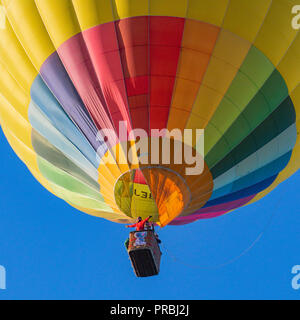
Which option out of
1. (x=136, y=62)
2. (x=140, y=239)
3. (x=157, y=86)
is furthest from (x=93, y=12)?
(x=140, y=239)

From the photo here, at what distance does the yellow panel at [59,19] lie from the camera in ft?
24.7

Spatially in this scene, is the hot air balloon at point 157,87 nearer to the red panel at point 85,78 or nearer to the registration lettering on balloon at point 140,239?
the red panel at point 85,78

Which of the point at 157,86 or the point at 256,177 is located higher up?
the point at 157,86

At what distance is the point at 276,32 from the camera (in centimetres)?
750

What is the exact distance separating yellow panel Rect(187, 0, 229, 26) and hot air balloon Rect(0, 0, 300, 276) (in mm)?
13

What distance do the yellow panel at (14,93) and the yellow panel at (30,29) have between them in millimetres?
626

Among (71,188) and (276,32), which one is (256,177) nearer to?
(276,32)

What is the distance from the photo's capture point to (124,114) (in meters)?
7.50

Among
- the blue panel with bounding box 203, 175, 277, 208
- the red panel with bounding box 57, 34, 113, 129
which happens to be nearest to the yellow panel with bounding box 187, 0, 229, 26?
the red panel with bounding box 57, 34, 113, 129

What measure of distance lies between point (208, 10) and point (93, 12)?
5.07ft

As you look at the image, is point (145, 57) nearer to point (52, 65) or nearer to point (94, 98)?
point (94, 98)

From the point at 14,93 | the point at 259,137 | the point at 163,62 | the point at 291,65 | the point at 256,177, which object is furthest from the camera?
the point at 256,177

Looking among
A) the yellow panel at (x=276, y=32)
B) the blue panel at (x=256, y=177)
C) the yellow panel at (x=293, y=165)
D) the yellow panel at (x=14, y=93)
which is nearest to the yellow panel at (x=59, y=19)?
the yellow panel at (x=14, y=93)

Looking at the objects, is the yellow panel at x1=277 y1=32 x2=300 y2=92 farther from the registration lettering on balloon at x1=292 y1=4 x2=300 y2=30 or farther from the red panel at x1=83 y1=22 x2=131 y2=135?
the red panel at x1=83 y1=22 x2=131 y2=135
